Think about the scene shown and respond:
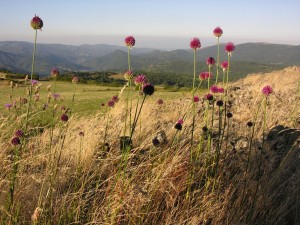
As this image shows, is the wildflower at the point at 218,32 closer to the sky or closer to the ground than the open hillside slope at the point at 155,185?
closer to the sky

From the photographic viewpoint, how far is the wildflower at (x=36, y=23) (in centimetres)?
238

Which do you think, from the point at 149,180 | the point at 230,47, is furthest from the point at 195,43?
the point at 149,180

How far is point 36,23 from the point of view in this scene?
242cm

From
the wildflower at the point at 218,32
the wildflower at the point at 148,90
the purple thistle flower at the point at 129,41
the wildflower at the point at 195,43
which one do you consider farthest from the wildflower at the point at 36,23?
the wildflower at the point at 218,32

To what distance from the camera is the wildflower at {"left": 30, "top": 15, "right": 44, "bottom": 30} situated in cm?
238

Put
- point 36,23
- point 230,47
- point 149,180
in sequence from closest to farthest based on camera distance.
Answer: point 36,23 < point 149,180 < point 230,47

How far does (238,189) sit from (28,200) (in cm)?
201

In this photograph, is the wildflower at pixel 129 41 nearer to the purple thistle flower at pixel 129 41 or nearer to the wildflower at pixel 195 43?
the purple thistle flower at pixel 129 41

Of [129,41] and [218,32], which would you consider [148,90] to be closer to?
[129,41]

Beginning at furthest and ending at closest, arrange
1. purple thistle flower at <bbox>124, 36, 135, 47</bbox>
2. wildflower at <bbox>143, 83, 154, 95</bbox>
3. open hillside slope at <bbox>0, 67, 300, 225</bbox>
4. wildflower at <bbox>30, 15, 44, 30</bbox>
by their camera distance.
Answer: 1. purple thistle flower at <bbox>124, 36, 135, 47</bbox>
2. open hillside slope at <bbox>0, 67, 300, 225</bbox>
3. wildflower at <bbox>30, 15, 44, 30</bbox>
4. wildflower at <bbox>143, 83, 154, 95</bbox>

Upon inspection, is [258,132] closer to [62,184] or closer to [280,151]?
[280,151]

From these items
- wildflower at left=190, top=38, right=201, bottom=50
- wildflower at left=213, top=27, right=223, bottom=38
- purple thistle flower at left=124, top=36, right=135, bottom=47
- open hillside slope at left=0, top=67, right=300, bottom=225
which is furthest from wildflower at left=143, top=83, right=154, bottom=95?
wildflower at left=213, top=27, right=223, bottom=38

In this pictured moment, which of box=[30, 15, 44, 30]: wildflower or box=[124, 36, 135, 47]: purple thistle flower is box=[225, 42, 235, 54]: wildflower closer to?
box=[124, 36, 135, 47]: purple thistle flower

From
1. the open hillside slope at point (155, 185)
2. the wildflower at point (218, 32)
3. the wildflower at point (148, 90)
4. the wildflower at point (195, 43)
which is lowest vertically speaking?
the open hillside slope at point (155, 185)
